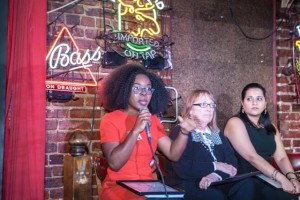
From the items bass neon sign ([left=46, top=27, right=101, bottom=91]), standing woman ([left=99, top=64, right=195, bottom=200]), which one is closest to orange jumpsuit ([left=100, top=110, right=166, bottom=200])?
standing woman ([left=99, top=64, right=195, bottom=200])

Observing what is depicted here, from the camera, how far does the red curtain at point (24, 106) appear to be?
7.54ft

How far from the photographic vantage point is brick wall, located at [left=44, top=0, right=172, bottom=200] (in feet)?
11.6

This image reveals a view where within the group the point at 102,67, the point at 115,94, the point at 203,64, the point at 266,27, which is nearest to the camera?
the point at 115,94

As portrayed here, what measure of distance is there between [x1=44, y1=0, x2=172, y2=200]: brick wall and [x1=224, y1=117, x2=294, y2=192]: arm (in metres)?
1.34

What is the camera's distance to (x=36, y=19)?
2.47 metres

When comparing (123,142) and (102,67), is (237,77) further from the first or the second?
(123,142)

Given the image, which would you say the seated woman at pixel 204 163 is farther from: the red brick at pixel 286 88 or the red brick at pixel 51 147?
the red brick at pixel 286 88

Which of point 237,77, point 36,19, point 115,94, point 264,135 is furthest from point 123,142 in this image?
point 237,77

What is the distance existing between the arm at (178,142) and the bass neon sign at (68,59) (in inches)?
41.2

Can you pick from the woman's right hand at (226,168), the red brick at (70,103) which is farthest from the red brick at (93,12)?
the woman's right hand at (226,168)

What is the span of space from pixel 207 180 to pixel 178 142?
1.32 ft

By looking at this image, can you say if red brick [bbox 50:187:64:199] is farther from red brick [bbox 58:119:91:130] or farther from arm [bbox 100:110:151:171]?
arm [bbox 100:110:151:171]

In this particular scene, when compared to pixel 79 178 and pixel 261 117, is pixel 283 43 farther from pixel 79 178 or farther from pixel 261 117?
pixel 79 178

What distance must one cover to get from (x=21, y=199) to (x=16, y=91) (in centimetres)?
69
